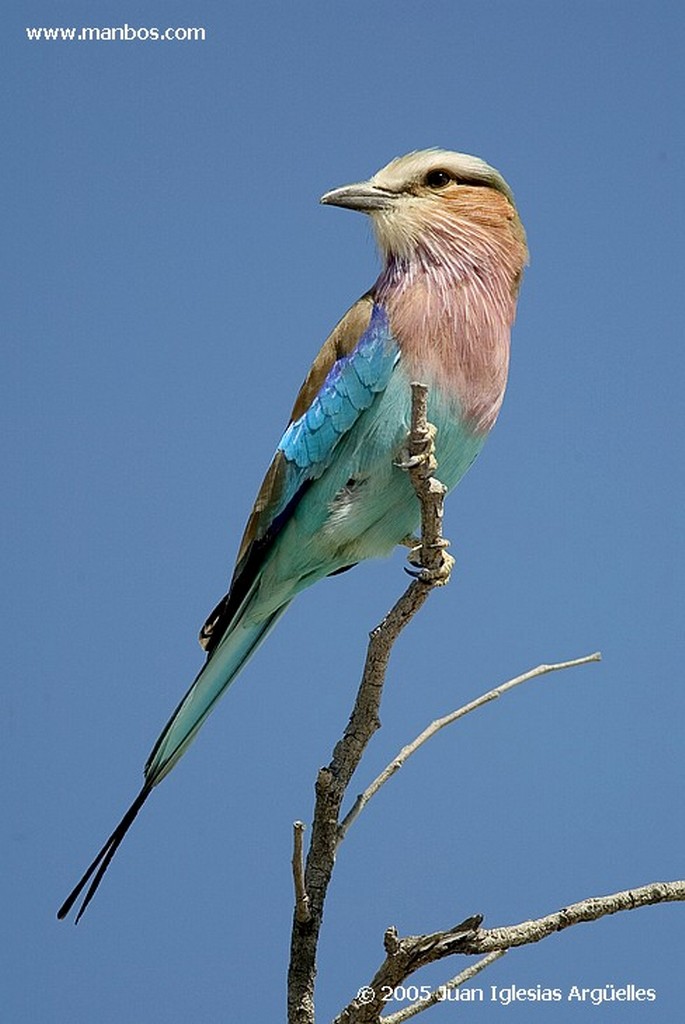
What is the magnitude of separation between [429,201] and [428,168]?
0.05 meters

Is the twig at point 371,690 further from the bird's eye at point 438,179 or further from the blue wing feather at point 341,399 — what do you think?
Result: the bird's eye at point 438,179

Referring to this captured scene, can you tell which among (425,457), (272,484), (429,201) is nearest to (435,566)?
(425,457)

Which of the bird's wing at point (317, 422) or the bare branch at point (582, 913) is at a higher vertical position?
the bird's wing at point (317, 422)

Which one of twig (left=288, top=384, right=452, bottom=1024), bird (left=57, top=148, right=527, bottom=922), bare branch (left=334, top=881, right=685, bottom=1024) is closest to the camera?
bare branch (left=334, top=881, right=685, bottom=1024)

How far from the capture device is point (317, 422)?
198 cm

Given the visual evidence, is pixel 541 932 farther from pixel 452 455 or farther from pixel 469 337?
pixel 469 337

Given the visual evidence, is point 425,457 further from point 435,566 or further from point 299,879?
point 299,879

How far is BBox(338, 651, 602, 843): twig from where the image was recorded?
5.90 ft

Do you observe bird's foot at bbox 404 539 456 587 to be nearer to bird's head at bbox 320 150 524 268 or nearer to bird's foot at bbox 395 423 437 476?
bird's foot at bbox 395 423 437 476

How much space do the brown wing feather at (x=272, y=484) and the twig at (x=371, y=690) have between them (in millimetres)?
245

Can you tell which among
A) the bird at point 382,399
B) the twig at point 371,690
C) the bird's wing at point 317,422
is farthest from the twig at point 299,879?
the bird's wing at point 317,422

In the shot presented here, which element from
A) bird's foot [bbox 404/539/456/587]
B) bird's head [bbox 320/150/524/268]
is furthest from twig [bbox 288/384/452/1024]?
bird's head [bbox 320/150/524/268]

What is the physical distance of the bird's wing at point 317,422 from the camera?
194 centimetres

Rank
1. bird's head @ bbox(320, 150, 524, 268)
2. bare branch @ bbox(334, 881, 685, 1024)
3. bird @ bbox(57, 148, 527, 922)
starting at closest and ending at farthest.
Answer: bare branch @ bbox(334, 881, 685, 1024) → bird @ bbox(57, 148, 527, 922) → bird's head @ bbox(320, 150, 524, 268)
